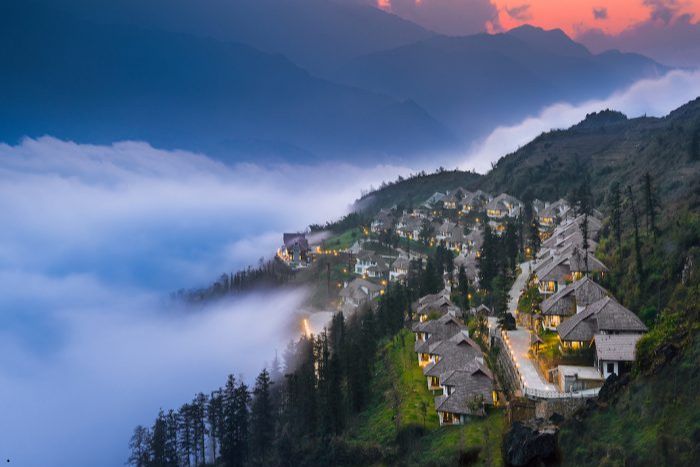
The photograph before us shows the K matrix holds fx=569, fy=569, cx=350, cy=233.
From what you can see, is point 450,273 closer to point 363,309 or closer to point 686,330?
point 363,309

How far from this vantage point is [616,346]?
40.0 metres

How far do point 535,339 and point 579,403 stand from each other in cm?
1319

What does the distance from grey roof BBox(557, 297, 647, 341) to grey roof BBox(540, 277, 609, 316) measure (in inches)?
167

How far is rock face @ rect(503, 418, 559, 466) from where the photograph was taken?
106ft

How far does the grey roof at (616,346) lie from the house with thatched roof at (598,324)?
1.15 meters

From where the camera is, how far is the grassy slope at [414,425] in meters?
38.2

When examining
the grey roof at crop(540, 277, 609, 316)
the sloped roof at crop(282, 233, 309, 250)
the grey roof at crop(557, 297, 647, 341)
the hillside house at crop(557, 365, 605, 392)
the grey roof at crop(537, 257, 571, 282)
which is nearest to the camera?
the hillside house at crop(557, 365, 605, 392)

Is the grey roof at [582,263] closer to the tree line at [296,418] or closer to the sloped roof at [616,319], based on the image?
the sloped roof at [616,319]

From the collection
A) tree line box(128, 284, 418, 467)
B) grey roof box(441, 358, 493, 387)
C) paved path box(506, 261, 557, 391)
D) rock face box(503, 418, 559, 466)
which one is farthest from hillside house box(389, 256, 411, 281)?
rock face box(503, 418, 559, 466)

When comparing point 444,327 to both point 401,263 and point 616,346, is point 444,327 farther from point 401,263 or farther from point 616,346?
point 401,263

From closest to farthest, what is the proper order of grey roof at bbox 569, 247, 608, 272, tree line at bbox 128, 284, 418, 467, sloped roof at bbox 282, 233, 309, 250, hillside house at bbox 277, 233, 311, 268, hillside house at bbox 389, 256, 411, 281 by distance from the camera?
tree line at bbox 128, 284, 418, 467, grey roof at bbox 569, 247, 608, 272, hillside house at bbox 389, 256, 411, 281, hillside house at bbox 277, 233, 311, 268, sloped roof at bbox 282, 233, 309, 250

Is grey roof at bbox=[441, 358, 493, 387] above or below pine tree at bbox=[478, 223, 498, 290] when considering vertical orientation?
below

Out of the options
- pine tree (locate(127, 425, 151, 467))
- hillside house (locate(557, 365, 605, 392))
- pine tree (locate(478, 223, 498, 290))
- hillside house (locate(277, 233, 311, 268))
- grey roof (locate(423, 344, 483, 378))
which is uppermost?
hillside house (locate(277, 233, 311, 268))

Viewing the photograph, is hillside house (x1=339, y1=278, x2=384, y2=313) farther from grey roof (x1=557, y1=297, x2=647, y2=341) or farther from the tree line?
grey roof (x1=557, y1=297, x2=647, y2=341)
